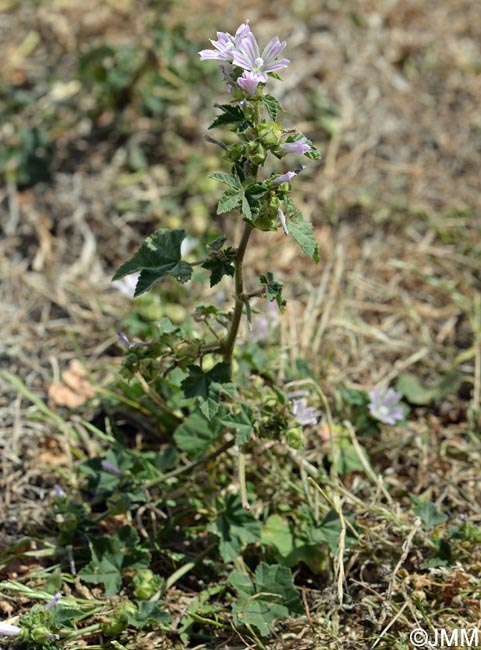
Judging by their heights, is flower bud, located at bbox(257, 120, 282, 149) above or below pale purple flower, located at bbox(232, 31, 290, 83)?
below

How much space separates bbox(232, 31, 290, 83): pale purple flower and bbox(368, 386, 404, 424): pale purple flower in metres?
1.35

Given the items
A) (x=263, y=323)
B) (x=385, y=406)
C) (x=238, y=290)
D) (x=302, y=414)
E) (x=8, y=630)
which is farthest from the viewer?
(x=263, y=323)

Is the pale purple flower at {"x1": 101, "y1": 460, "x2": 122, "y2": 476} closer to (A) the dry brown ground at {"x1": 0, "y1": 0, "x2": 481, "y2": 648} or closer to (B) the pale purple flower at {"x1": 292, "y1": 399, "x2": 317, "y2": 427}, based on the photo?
(A) the dry brown ground at {"x1": 0, "y1": 0, "x2": 481, "y2": 648}

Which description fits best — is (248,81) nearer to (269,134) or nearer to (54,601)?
(269,134)

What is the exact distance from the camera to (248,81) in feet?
6.20

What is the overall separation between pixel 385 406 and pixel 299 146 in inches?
50.2

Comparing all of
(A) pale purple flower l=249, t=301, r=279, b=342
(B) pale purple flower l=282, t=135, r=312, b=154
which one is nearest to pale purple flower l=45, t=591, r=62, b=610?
(A) pale purple flower l=249, t=301, r=279, b=342

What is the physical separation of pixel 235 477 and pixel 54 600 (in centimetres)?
80

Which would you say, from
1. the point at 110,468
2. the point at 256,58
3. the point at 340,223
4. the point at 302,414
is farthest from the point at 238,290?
the point at 340,223

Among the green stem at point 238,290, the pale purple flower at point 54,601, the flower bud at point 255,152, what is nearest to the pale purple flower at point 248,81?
the flower bud at point 255,152

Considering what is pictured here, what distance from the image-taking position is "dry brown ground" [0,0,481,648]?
3047 millimetres

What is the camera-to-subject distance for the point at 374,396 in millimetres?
2848

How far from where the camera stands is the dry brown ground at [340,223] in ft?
10.00

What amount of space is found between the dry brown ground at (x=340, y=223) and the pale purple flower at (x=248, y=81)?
4.62 feet
